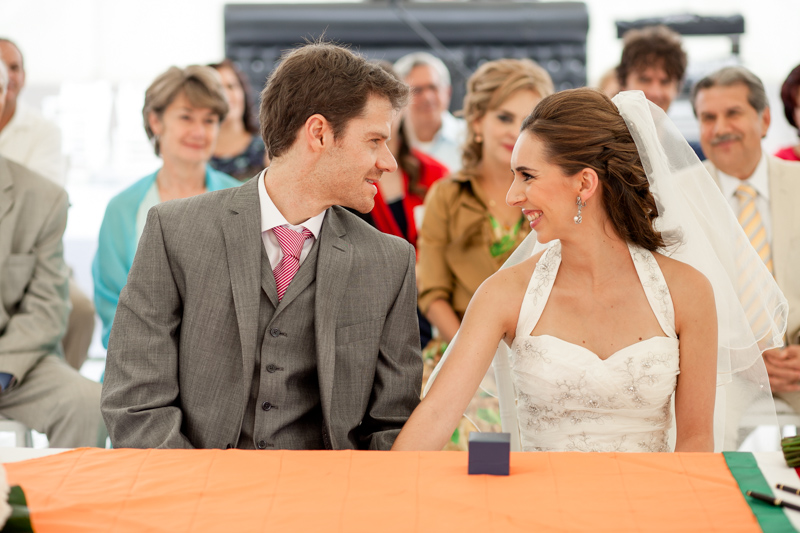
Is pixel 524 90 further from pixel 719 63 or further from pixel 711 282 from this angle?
pixel 719 63

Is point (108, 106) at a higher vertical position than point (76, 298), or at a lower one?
higher

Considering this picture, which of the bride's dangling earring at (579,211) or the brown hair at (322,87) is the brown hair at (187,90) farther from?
the bride's dangling earring at (579,211)

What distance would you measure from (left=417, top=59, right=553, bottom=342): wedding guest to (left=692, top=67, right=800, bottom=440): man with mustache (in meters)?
0.60

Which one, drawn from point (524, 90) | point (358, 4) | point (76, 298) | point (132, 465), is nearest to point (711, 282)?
point (524, 90)

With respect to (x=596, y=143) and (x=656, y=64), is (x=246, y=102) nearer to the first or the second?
(x=656, y=64)

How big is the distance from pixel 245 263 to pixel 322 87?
0.42m

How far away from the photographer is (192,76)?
2.93 meters

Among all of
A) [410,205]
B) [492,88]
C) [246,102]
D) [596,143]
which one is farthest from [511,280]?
[246,102]

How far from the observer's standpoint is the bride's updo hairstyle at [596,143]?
168 cm

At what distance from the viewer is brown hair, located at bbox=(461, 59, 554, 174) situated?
2686mm

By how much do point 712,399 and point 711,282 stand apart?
0.93 feet

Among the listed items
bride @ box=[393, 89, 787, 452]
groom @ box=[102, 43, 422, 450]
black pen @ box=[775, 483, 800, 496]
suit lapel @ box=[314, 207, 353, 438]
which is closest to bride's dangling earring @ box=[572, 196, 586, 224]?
bride @ box=[393, 89, 787, 452]

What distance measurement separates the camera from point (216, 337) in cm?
160

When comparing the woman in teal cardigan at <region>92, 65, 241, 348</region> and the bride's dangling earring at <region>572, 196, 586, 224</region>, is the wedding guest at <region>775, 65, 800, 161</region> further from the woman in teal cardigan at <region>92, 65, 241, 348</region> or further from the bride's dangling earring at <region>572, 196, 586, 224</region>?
the woman in teal cardigan at <region>92, 65, 241, 348</region>
